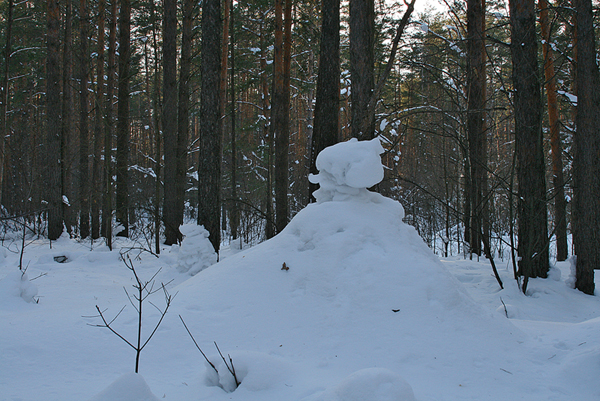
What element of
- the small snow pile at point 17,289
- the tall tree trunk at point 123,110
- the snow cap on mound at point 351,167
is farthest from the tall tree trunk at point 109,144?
the snow cap on mound at point 351,167

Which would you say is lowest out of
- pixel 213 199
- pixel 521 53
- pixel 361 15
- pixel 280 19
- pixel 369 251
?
pixel 369 251

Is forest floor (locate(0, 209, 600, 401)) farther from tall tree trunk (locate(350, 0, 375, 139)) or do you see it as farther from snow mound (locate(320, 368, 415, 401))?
tall tree trunk (locate(350, 0, 375, 139))

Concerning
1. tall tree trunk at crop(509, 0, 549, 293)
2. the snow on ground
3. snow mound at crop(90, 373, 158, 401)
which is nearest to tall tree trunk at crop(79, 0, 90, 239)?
the snow on ground

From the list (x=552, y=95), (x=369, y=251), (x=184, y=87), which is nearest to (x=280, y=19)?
(x=184, y=87)

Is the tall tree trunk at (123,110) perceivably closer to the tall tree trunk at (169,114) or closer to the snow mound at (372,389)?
the tall tree trunk at (169,114)

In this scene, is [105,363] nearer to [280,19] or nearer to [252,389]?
[252,389]

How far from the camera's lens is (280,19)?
10.9 meters

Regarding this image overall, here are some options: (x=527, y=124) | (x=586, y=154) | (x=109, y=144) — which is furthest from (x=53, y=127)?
(x=586, y=154)

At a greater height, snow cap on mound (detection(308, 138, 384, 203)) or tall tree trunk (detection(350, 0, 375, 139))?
tall tree trunk (detection(350, 0, 375, 139))

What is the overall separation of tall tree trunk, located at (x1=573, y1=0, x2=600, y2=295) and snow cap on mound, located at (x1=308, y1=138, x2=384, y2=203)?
398 centimetres

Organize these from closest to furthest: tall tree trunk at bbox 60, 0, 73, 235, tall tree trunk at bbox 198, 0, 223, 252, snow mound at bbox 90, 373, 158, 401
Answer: snow mound at bbox 90, 373, 158, 401 → tall tree trunk at bbox 198, 0, 223, 252 → tall tree trunk at bbox 60, 0, 73, 235

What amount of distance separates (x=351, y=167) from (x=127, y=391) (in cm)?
285

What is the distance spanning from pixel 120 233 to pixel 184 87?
5.05 metres

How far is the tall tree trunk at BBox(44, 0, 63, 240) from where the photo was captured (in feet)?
34.6
